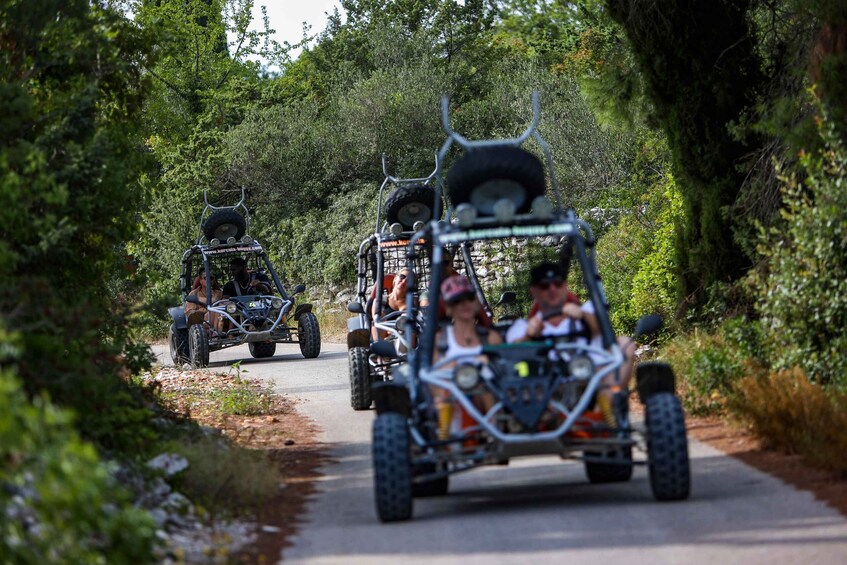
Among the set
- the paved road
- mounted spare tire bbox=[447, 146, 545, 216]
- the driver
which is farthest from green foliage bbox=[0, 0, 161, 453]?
Result: the driver

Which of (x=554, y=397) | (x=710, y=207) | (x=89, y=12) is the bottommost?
(x=554, y=397)

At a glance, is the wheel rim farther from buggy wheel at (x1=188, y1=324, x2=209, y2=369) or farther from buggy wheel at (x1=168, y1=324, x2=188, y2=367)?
buggy wheel at (x1=168, y1=324, x2=188, y2=367)

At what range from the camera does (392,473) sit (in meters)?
9.30

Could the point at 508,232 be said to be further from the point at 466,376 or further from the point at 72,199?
the point at 72,199

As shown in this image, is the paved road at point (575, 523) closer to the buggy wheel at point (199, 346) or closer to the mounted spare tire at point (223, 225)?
the buggy wheel at point (199, 346)

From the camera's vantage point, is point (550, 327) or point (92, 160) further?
point (92, 160)

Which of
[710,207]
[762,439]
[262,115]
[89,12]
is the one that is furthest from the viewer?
[262,115]

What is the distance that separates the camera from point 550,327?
10.5 metres

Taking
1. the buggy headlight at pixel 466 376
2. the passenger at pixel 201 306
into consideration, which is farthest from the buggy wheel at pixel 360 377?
the passenger at pixel 201 306

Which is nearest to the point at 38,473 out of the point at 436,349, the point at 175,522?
the point at 175,522

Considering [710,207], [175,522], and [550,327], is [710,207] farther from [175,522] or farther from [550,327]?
[175,522]

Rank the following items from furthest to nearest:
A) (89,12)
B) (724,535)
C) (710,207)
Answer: (710,207)
(89,12)
(724,535)

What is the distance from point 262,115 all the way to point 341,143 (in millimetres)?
3332

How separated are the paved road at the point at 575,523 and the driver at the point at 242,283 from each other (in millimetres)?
13593
